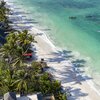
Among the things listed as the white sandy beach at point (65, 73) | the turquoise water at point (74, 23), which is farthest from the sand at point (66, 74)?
the turquoise water at point (74, 23)

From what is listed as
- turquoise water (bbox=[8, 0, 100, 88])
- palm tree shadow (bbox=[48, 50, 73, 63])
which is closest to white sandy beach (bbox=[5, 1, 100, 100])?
palm tree shadow (bbox=[48, 50, 73, 63])

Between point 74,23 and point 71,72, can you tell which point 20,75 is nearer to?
point 71,72

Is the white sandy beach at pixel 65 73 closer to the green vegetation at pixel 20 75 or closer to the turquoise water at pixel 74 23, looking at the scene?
the green vegetation at pixel 20 75

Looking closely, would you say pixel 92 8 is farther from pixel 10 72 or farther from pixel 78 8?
pixel 10 72

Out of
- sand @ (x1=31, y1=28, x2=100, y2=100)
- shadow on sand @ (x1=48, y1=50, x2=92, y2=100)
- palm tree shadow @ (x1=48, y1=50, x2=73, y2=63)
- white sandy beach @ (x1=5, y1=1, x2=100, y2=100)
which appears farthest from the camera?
palm tree shadow @ (x1=48, y1=50, x2=73, y2=63)

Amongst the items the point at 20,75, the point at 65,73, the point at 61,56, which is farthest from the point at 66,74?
the point at 20,75

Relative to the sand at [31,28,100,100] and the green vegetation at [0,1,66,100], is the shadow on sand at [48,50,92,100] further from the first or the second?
the green vegetation at [0,1,66,100]
